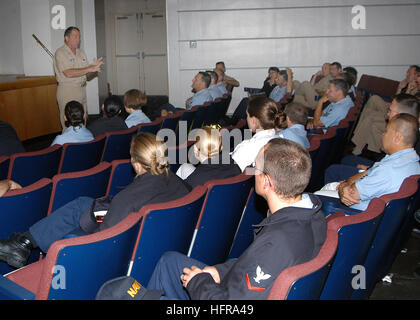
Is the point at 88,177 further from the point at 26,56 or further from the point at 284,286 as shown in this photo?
the point at 26,56

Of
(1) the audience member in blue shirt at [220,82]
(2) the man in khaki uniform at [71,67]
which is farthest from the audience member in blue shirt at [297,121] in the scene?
(1) the audience member in blue shirt at [220,82]

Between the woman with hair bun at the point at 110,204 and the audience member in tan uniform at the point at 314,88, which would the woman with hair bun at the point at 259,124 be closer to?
the woman with hair bun at the point at 110,204

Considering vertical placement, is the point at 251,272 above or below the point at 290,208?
below

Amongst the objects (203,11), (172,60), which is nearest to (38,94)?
(172,60)

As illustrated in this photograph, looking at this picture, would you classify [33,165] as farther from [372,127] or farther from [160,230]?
[372,127]

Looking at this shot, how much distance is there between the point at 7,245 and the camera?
7.23 ft

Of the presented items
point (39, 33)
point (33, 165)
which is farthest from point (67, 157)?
point (39, 33)

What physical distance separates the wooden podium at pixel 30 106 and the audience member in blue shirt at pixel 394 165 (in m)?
5.37

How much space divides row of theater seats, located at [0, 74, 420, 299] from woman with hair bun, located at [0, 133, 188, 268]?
0.34 ft

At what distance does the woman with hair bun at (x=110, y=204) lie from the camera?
A: 2.19 meters

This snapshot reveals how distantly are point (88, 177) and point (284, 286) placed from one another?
1612 mm

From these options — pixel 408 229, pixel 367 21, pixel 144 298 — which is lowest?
pixel 408 229

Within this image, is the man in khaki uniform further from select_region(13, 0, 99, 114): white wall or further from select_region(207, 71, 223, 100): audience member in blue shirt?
select_region(13, 0, 99, 114): white wall

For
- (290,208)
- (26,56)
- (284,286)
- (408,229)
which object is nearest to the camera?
(284,286)
